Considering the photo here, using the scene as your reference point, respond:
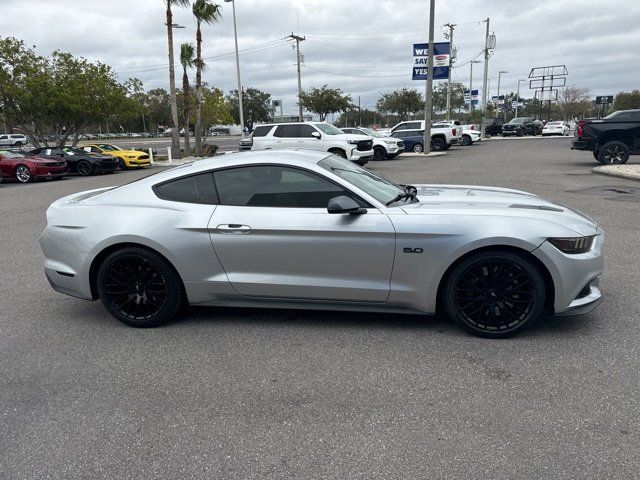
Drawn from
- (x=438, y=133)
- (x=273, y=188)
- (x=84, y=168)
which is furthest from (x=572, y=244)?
(x=438, y=133)

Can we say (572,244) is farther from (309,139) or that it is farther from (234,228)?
(309,139)

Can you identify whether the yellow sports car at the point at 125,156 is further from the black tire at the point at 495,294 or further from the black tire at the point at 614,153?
the black tire at the point at 495,294

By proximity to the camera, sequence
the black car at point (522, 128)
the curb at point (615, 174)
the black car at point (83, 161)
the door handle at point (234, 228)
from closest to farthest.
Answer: the door handle at point (234, 228), the curb at point (615, 174), the black car at point (83, 161), the black car at point (522, 128)

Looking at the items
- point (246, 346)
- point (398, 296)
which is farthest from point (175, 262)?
point (398, 296)

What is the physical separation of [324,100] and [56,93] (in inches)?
1133

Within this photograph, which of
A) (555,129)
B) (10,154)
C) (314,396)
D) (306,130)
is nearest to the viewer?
(314,396)

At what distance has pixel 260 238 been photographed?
387cm

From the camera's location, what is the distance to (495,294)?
12.1 ft

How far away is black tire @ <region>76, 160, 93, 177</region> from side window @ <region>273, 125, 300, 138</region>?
29.7 feet

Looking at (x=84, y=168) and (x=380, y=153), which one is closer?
(x=84, y=168)

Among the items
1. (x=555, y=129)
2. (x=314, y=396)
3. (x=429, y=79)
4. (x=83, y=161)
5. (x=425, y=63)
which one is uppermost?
(x=425, y=63)

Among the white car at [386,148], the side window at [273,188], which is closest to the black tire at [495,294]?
the side window at [273,188]

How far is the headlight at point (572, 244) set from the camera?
3.56 m

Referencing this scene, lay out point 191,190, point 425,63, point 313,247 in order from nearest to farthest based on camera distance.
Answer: point 313,247 → point 191,190 → point 425,63
